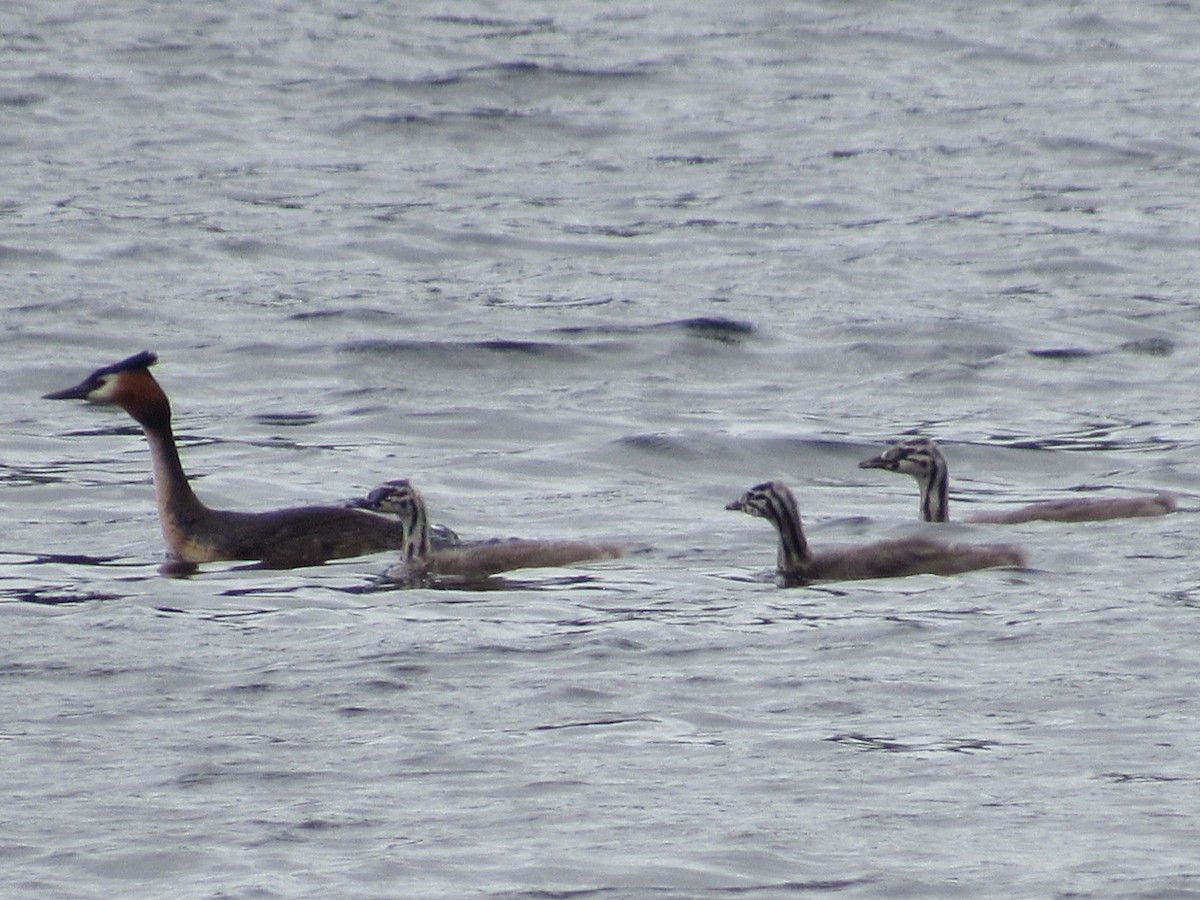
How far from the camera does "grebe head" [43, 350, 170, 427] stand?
14.8 m

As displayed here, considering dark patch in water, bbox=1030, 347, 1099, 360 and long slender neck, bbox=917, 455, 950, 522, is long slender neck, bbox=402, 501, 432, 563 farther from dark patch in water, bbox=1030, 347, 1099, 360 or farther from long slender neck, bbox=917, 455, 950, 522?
dark patch in water, bbox=1030, 347, 1099, 360

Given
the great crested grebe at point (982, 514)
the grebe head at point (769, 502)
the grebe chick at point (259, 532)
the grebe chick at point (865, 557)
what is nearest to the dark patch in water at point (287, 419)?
the grebe chick at point (259, 532)

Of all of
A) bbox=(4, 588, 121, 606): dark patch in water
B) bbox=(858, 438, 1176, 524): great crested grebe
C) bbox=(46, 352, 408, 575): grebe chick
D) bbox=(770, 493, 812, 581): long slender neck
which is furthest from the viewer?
bbox=(858, 438, 1176, 524): great crested grebe

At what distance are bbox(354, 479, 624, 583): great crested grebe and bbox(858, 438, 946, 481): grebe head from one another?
5.89ft

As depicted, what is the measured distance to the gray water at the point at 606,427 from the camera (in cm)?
901

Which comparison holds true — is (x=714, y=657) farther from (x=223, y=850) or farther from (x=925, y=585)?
(x=223, y=850)

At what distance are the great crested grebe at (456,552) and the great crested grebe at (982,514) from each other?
5.93 feet

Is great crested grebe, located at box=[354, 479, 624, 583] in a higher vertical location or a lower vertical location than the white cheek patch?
lower

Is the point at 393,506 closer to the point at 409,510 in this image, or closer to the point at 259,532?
the point at 409,510

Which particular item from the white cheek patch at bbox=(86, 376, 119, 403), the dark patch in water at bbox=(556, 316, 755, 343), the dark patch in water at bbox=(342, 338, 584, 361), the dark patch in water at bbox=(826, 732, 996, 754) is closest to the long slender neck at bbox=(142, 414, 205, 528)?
the white cheek patch at bbox=(86, 376, 119, 403)

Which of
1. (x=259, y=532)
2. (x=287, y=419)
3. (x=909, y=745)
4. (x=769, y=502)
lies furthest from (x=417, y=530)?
(x=287, y=419)

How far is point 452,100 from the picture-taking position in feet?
97.1

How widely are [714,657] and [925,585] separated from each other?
1.79 metres

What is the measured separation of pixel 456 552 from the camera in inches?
513
